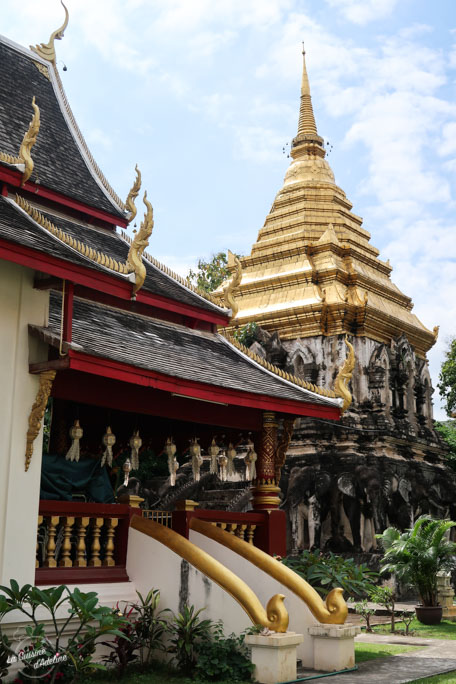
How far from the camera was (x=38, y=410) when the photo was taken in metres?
7.12

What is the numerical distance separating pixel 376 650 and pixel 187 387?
4.49 m

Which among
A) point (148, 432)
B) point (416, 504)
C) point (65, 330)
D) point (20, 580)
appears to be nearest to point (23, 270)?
point (65, 330)

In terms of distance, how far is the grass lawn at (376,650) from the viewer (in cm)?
931

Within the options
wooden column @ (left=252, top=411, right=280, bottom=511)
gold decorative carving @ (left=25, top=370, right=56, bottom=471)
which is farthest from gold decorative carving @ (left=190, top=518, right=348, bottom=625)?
gold decorative carving @ (left=25, top=370, right=56, bottom=471)

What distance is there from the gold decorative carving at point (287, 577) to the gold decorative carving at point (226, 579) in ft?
2.51

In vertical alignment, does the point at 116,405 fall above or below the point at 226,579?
Answer: above

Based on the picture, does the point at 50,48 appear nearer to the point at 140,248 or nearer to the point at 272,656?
the point at 140,248

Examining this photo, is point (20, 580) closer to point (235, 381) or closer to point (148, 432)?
point (235, 381)

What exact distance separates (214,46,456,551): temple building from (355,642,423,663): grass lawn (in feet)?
25.5

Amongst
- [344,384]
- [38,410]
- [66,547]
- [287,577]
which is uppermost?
[344,384]

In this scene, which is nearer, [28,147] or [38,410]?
[38,410]

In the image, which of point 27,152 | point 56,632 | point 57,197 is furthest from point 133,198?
point 56,632

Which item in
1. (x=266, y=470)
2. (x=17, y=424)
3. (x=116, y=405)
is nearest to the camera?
(x=17, y=424)

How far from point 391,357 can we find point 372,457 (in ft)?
12.0
